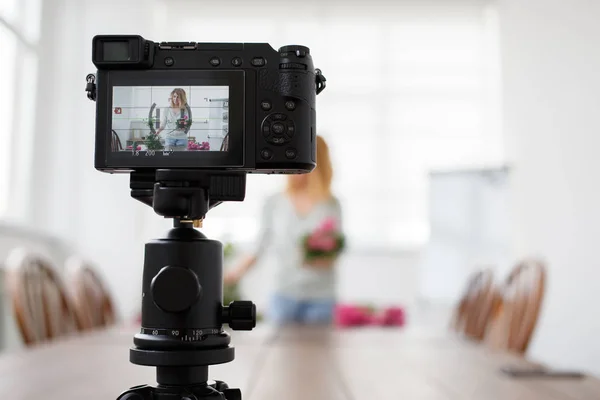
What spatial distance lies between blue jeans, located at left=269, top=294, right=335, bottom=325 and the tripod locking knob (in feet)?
6.80

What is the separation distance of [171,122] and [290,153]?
0.13 metres

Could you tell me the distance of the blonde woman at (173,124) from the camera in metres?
0.69

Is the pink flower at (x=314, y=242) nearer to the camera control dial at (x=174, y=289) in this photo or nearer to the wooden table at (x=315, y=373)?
the wooden table at (x=315, y=373)

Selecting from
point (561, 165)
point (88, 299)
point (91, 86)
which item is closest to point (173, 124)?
point (91, 86)

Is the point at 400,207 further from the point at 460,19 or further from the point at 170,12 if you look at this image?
the point at 170,12

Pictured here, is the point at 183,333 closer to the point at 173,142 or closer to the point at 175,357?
the point at 175,357

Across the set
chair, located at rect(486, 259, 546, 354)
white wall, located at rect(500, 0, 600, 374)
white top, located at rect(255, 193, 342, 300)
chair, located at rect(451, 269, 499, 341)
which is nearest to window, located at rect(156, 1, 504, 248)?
white wall, located at rect(500, 0, 600, 374)

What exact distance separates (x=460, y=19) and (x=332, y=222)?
3.31 m

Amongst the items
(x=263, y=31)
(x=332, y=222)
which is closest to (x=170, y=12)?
(x=263, y=31)

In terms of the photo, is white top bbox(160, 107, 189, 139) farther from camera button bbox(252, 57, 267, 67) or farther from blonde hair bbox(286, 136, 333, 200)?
blonde hair bbox(286, 136, 333, 200)

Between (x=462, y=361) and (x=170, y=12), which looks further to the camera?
(x=170, y=12)

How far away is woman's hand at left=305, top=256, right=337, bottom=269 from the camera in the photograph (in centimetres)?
266

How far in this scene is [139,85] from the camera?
695mm

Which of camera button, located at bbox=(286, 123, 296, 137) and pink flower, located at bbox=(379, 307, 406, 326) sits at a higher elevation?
camera button, located at bbox=(286, 123, 296, 137)
